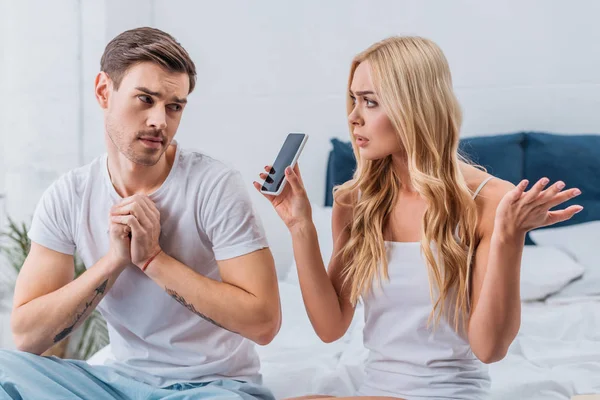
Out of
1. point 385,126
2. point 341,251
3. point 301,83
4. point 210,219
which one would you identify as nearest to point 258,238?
point 210,219

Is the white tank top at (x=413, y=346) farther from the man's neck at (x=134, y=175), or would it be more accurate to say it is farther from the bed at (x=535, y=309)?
the man's neck at (x=134, y=175)

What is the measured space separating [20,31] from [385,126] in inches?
84.8

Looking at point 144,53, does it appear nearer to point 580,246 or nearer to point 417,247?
point 417,247

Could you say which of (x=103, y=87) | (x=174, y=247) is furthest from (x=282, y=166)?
(x=103, y=87)

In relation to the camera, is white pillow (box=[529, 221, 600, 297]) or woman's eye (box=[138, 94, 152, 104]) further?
white pillow (box=[529, 221, 600, 297])

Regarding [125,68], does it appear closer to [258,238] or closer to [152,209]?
[152,209]

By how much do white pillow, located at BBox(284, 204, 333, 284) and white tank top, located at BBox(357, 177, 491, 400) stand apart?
130 centimetres

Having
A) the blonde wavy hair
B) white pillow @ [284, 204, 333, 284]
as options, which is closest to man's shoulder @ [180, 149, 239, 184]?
the blonde wavy hair

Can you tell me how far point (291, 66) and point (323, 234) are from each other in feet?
2.82

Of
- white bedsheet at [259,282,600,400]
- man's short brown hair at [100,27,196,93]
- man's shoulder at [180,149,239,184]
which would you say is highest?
man's short brown hair at [100,27,196,93]

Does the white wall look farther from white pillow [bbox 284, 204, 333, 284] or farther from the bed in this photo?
white pillow [bbox 284, 204, 333, 284]

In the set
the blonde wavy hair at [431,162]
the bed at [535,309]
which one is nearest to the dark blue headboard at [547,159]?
the bed at [535,309]

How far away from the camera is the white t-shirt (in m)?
1.65

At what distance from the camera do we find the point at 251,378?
1.70m
